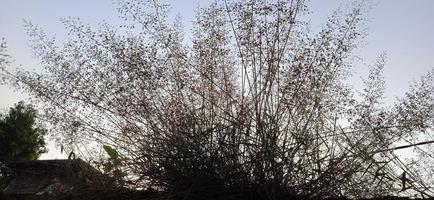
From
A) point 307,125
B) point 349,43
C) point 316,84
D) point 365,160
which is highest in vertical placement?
point 349,43

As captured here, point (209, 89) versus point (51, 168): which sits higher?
point (209, 89)

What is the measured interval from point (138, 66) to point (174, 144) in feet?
1.75

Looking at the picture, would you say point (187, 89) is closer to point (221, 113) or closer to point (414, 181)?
point (221, 113)

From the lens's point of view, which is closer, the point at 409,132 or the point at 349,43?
the point at 409,132

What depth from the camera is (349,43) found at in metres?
2.03

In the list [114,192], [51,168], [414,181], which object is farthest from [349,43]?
[51,168]

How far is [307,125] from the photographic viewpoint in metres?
1.79

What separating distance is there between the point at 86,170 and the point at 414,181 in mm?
1162

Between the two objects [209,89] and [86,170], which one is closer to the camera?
[86,170]

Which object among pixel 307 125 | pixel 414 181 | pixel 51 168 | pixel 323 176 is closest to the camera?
pixel 414 181

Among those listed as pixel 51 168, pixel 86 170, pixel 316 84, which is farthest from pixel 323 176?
pixel 51 168

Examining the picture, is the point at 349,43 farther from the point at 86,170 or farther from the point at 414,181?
the point at 86,170

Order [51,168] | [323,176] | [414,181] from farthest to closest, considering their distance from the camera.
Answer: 1. [51,168]
2. [323,176]
3. [414,181]

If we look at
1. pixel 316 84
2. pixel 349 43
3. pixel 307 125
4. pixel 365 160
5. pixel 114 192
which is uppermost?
pixel 349 43
